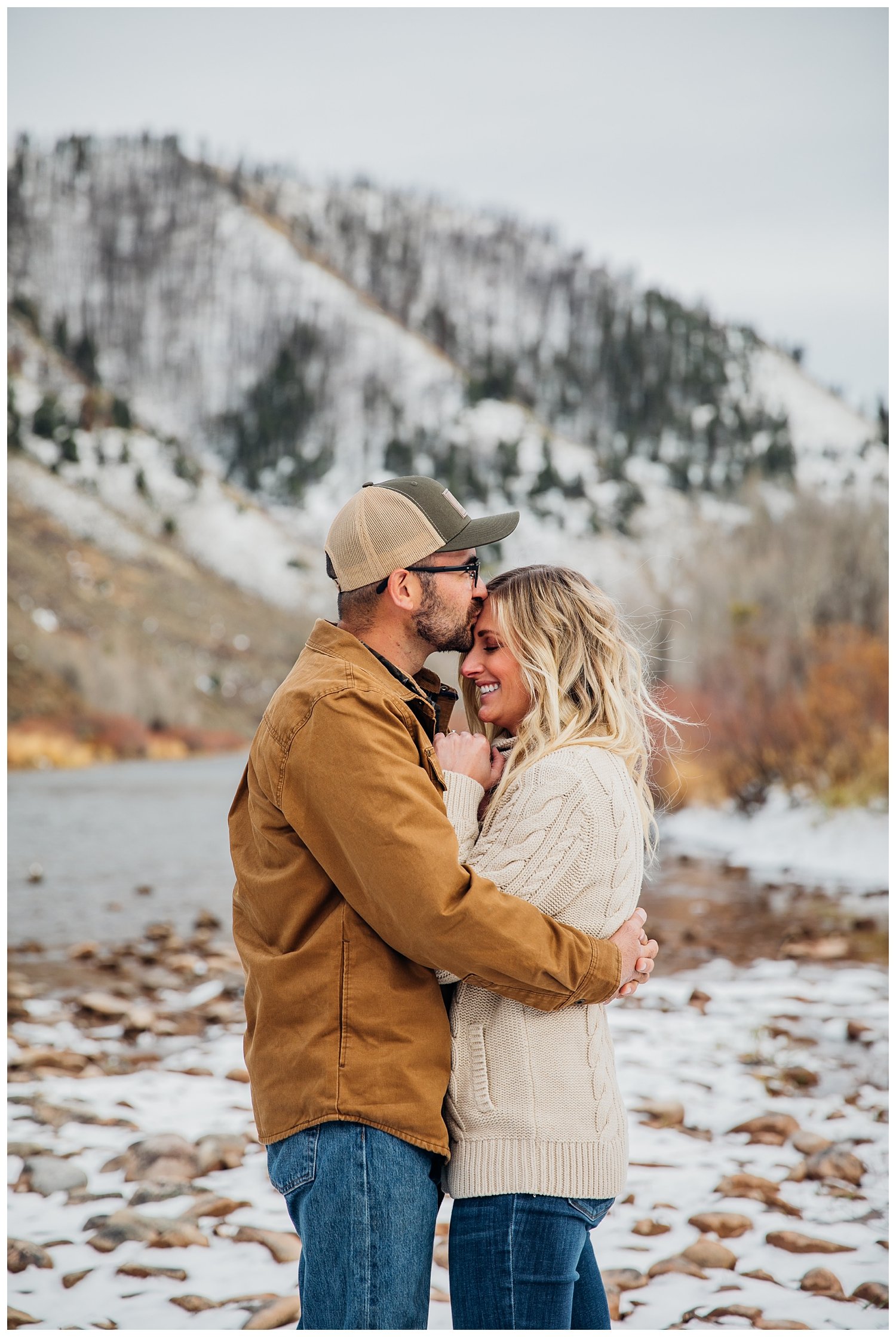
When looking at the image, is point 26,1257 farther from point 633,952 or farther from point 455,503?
point 455,503

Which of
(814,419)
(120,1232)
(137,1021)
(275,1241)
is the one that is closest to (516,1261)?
(275,1241)

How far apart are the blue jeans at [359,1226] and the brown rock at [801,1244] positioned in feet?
6.84

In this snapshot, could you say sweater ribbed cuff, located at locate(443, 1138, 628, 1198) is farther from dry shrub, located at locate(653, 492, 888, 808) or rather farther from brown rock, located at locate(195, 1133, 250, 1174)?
dry shrub, located at locate(653, 492, 888, 808)

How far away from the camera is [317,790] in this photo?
79.0 inches

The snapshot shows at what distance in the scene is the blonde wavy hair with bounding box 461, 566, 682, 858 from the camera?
237 centimetres

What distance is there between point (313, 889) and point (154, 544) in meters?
46.8

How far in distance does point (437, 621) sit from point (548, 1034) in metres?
0.84

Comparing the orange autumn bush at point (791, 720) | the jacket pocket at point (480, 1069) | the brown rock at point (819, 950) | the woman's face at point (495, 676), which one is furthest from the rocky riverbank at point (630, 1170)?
the orange autumn bush at point (791, 720)

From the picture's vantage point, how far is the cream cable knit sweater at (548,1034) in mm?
2105

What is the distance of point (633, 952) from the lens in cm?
223

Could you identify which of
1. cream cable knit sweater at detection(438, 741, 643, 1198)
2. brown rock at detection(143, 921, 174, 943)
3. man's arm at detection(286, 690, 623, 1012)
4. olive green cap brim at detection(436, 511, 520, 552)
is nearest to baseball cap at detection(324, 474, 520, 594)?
olive green cap brim at detection(436, 511, 520, 552)

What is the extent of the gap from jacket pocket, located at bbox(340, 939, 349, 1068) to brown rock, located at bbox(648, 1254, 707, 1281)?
2.08 m

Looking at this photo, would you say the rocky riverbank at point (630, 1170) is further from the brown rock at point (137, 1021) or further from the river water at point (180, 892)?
the river water at point (180, 892)

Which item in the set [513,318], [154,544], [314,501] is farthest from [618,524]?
[513,318]
